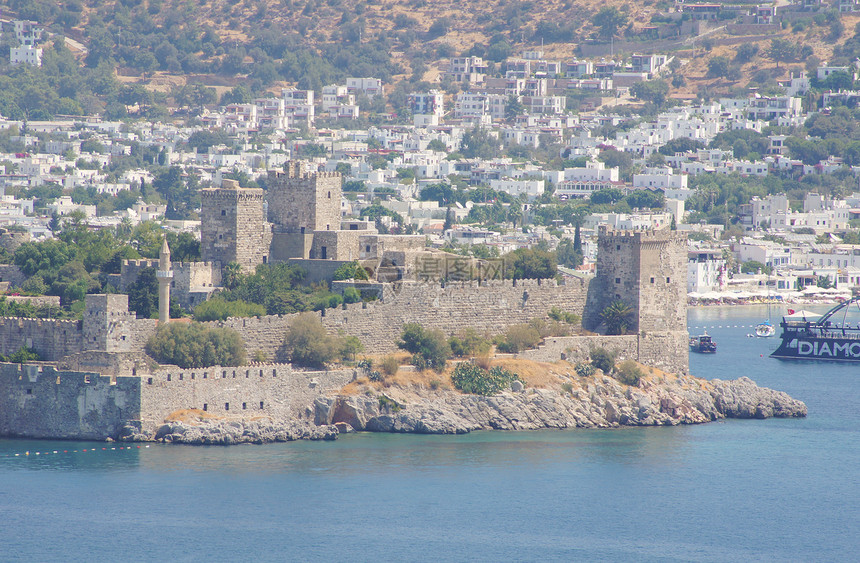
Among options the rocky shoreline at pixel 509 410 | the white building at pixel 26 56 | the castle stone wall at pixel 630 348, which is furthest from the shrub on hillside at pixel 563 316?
the white building at pixel 26 56

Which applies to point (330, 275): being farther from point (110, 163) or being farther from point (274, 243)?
point (110, 163)

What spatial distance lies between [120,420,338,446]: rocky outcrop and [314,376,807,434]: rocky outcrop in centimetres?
78

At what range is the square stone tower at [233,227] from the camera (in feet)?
193

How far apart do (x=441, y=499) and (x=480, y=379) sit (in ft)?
24.9

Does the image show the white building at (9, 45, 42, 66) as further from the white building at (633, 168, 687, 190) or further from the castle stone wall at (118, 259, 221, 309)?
the castle stone wall at (118, 259, 221, 309)

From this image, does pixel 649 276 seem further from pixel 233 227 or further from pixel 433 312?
pixel 233 227

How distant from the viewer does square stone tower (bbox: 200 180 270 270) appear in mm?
58875

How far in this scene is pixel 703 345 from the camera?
79.2m

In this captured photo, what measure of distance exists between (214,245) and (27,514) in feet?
49.7

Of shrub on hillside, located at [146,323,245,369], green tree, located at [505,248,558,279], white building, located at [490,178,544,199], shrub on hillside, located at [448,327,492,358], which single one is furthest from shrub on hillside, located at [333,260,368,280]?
white building, located at [490,178,544,199]

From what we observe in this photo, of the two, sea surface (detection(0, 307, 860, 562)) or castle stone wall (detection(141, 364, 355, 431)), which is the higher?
castle stone wall (detection(141, 364, 355, 431))

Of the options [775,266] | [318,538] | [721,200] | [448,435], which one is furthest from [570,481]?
[721,200]

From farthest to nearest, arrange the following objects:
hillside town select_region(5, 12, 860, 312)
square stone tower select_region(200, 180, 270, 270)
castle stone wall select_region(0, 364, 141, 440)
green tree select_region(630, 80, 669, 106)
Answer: green tree select_region(630, 80, 669, 106) → hillside town select_region(5, 12, 860, 312) → square stone tower select_region(200, 180, 270, 270) → castle stone wall select_region(0, 364, 141, 440)

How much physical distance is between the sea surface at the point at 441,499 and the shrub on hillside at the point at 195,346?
111 inches
